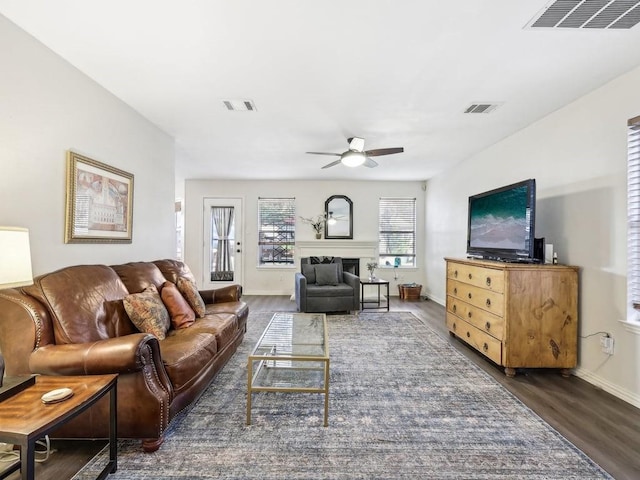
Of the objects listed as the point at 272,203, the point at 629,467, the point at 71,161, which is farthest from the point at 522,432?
the point at 272,203

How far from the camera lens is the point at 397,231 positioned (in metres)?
6.79

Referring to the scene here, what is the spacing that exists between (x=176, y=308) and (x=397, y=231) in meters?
5.12

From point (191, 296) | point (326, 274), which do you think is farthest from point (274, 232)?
point (191, 296)

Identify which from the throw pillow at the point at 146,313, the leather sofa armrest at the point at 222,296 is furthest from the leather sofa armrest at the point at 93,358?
the leather sofa armrest at the point at 222,296

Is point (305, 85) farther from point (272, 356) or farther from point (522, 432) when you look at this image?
point (522, 432)

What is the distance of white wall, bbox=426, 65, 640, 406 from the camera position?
2400 mm

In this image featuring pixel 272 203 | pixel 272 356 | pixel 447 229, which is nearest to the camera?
pixel 272 356

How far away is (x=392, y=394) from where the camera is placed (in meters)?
2.40

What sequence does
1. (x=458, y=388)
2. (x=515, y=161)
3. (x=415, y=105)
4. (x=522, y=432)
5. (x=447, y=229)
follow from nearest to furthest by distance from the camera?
(x=522, y=432), (x=458, y=388), (x=415, y=105), (x=515, y=161), (x=447, y=229)

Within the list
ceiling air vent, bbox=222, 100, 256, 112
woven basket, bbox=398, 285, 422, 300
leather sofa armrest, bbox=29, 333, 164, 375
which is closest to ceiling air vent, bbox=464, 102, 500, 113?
ceiling air vent, bbox=222, 100, 256, 112

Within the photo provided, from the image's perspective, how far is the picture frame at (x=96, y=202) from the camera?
2.38 meters

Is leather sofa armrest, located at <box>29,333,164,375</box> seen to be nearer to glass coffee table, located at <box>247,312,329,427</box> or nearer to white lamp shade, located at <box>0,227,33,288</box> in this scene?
white lamp shade, located at <box>0,227,33,288</box>

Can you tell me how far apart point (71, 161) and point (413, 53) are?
2.66 metres

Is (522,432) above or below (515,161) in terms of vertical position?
below
